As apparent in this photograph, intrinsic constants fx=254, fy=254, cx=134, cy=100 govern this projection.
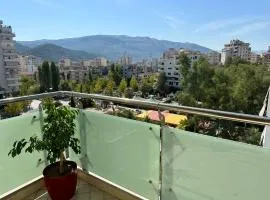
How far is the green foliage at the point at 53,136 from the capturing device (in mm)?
2150

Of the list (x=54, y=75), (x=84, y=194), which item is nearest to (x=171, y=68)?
(x=54, y=75)

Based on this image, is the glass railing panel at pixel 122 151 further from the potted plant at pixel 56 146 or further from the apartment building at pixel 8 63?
the apartment building at pixel 8 63

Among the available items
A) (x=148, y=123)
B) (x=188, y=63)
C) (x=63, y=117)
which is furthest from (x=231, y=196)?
(x=188, y=63)

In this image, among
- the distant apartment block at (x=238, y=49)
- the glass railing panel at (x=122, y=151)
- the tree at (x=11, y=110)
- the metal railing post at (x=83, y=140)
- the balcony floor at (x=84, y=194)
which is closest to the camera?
the glass railing panel at (x=122, y=151)

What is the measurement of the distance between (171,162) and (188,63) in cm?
2378

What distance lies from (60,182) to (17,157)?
509 millimetres

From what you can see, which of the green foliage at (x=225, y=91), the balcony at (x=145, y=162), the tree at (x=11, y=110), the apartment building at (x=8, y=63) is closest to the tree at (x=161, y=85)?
the green foliage at (x=225, y=91)

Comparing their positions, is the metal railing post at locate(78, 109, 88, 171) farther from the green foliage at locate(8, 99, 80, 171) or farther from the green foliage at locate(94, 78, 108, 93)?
the green foliage at locate(94, 78, 108, 93)

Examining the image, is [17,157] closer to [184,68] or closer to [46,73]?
[184,68]

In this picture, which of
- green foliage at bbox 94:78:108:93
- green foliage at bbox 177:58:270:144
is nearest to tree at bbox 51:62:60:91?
green foliage at bbox 94:78:108:93

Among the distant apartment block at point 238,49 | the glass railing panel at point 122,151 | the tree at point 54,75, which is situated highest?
the distant apartment block at point 238,49

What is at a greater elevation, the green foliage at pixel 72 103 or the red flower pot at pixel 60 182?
the green foliage at pixel 72 103

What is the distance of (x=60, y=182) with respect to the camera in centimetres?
219

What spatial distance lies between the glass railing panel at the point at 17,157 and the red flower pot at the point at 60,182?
280 mm
